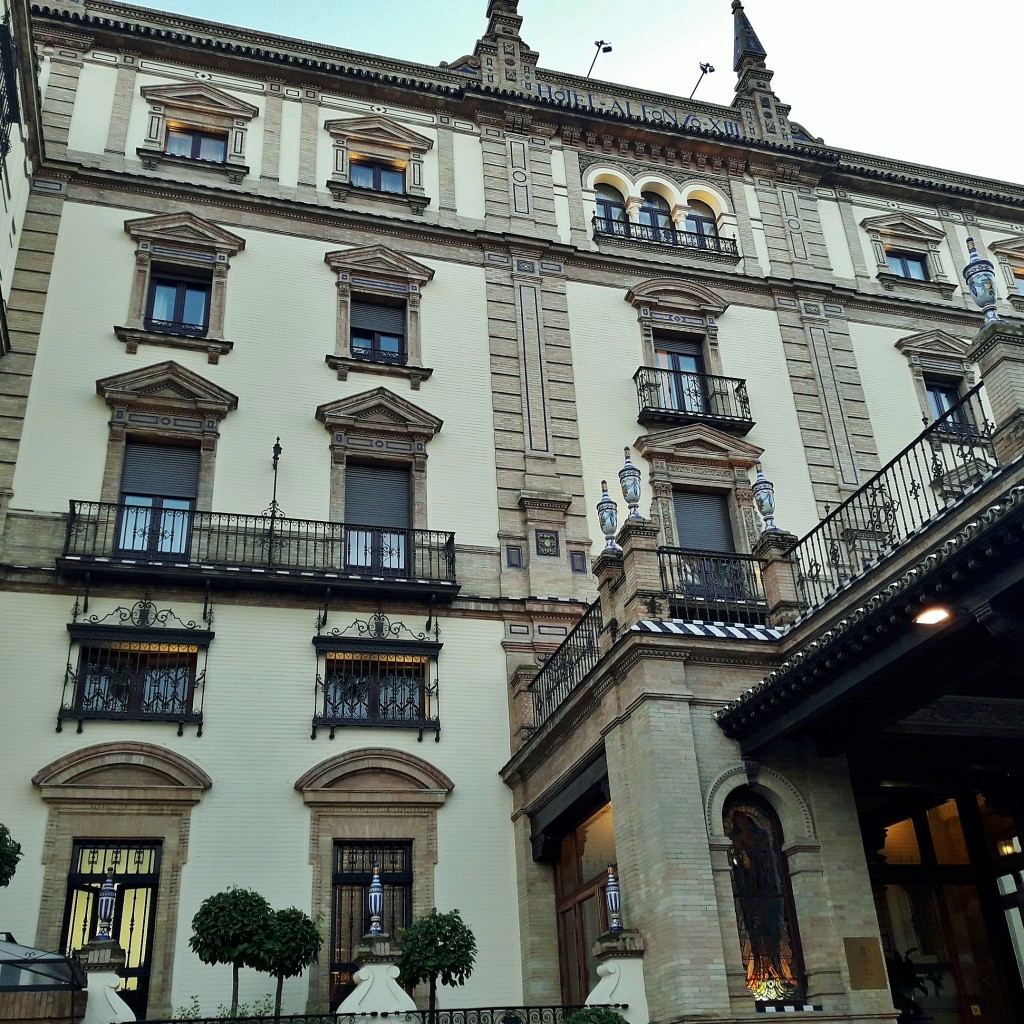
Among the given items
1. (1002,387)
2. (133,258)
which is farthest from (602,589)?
(133,258)

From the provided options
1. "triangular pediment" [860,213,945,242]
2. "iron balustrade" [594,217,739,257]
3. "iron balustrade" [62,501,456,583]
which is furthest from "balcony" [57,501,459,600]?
"triangular pediment" [860,213,945,242]

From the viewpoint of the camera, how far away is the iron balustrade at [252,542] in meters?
18.7

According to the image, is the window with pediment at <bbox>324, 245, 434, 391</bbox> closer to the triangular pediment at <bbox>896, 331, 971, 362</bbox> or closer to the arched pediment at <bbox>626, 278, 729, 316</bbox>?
the arched pediment at <bbox>626, 278, 729, 316</bbox>

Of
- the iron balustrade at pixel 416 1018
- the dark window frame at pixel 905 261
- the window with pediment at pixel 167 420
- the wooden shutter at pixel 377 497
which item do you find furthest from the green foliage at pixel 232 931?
the dark window frame at pixel 905 261

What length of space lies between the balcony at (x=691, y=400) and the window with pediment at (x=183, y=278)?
28.5ft

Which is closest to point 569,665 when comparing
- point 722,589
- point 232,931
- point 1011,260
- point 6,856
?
point 722,589

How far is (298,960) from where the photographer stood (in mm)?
14422

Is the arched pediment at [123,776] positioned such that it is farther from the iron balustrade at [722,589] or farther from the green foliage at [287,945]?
the iron balustrade at [722,589]

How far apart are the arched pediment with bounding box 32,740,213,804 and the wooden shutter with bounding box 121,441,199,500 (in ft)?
15.9

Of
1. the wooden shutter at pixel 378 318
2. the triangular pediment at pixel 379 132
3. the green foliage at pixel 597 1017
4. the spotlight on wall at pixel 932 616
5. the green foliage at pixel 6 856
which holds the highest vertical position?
the triangular pediment at pixel 379 132

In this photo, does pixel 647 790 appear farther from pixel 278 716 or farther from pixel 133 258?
pixel 133 258

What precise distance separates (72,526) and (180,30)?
507 inches

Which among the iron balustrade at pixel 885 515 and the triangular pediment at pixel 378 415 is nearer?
the iron balustrade at pixel 885 515

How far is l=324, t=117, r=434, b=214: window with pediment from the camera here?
24.7m
